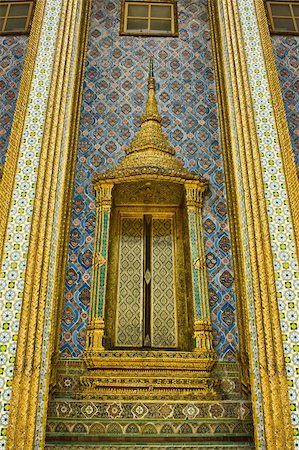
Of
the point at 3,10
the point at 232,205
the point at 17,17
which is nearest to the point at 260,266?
the point at 232,205

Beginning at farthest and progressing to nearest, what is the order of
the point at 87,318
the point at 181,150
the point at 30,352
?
the point at 181,150 → the point at 87,318 → the point at 30,352

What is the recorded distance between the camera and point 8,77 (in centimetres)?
766

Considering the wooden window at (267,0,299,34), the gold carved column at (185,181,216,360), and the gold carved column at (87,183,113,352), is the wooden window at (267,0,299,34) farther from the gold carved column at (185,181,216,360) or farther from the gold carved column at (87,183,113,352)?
the gold carved column at (87,183,113,352)

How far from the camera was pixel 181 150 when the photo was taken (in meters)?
6.95

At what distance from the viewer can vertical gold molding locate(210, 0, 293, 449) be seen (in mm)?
4235

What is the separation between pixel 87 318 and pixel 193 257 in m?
1.41

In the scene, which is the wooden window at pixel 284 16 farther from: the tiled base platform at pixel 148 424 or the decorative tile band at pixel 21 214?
the tiled base platform at pixel 148 424

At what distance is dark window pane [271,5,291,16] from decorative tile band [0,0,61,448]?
3.91 meters

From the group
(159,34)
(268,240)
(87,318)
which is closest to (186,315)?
(87,318)

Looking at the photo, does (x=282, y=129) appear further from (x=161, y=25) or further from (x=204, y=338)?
(x=161, y=25)

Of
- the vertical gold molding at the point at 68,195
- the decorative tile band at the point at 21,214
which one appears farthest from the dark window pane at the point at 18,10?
the decorative tile band at the point at 21,214

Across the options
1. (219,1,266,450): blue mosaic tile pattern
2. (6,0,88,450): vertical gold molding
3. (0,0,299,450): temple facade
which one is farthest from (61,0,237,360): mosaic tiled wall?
(219,1,266,450): blue mosaic tile pattern

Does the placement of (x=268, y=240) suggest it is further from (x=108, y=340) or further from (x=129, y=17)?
(x=129, y=17)

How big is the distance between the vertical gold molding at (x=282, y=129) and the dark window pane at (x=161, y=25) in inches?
71.0
